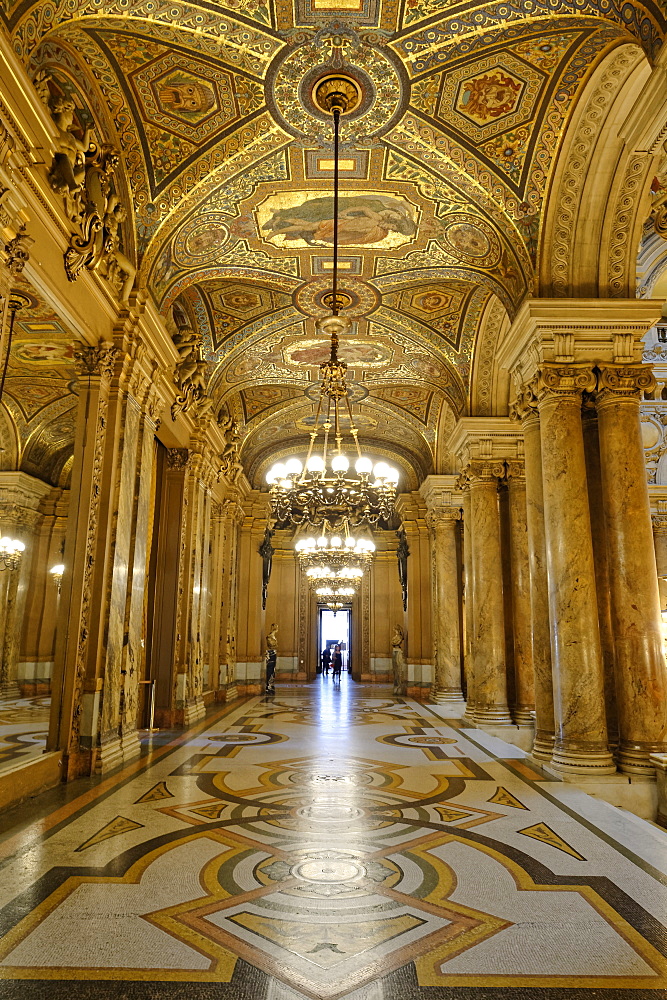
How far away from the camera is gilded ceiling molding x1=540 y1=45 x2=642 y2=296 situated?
5.61 m

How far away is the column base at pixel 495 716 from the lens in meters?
9.28

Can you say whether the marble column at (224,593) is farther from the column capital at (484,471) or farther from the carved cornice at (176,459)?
the column capital at (484,471)

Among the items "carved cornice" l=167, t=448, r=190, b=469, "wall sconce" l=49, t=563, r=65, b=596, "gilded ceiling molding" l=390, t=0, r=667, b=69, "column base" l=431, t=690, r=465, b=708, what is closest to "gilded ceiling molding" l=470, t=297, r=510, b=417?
"carved cornice" l=167, t=448, r=190, b=469

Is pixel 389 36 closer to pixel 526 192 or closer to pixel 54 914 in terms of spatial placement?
pixel 526 192

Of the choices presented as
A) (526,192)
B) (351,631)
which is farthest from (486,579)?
(351,631)

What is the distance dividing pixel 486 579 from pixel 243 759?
4.60 m

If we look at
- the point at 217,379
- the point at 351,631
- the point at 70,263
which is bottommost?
the point at 351,631

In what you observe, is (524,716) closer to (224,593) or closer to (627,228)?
(627,228)

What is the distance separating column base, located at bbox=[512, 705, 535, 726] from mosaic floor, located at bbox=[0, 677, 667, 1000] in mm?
3221

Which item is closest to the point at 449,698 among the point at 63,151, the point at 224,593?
the point at 224,593

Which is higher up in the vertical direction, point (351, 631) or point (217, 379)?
point (217, 379)

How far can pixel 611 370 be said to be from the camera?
21.6 feet

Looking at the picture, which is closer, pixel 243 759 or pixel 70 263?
pixel 70 263

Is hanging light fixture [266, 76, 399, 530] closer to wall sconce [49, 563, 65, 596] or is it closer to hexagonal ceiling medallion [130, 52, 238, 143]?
hexagonal ceiling medallion [130, 52, 238, 143]
